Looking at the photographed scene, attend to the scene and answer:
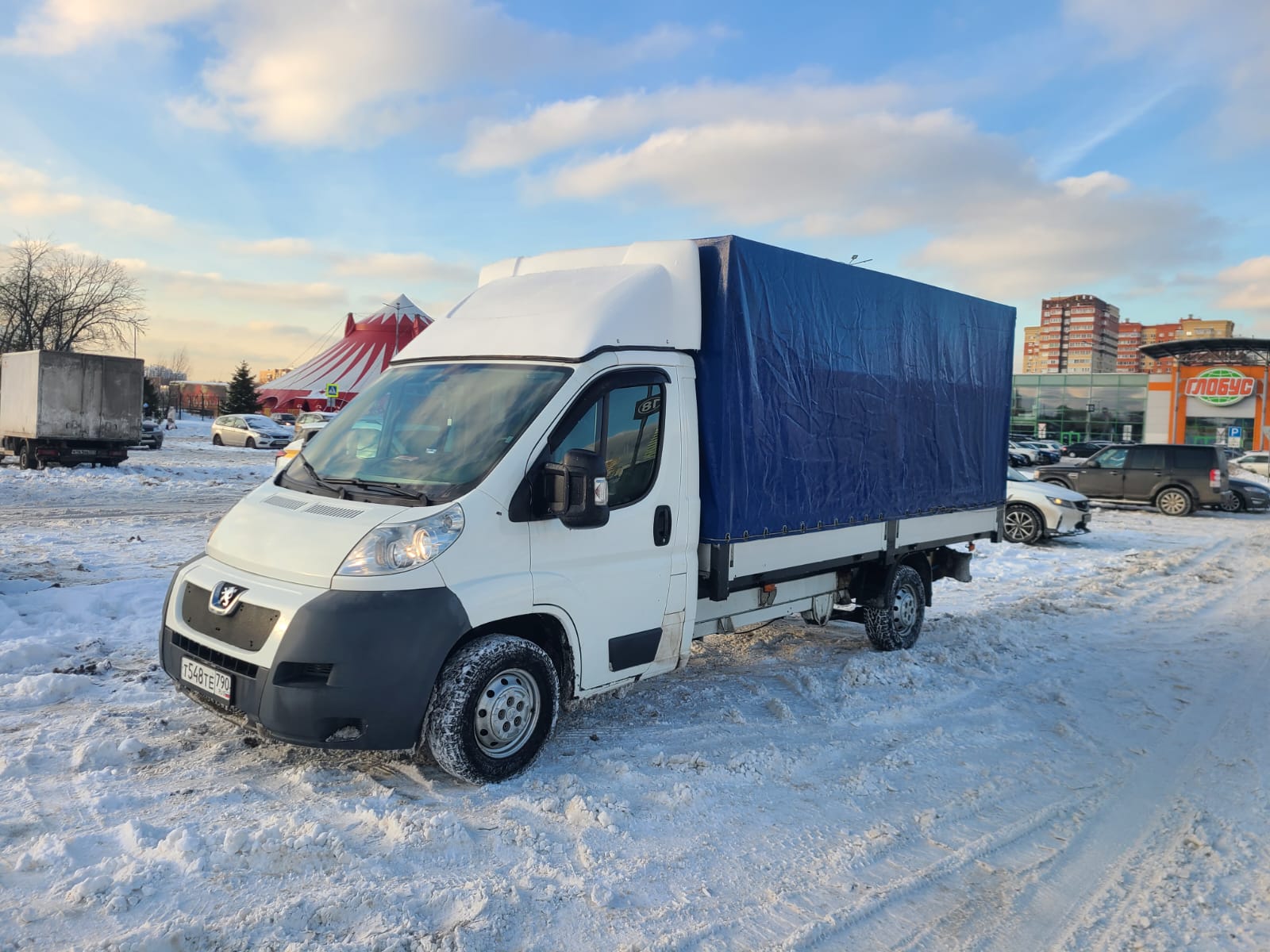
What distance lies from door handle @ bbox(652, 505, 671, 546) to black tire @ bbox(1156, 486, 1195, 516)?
20.3 metres

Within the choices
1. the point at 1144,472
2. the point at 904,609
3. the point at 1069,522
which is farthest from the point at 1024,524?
the point at 904,609

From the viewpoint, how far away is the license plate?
409 centimetres

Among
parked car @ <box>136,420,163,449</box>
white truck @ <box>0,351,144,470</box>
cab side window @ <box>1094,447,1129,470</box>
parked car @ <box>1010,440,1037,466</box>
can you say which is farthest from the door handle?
parked car @ <box>1010,440,1037,466</box>

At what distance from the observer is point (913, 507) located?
747 centimetres

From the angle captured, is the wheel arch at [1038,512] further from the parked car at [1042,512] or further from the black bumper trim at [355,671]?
the black bumper trim at [355,671]

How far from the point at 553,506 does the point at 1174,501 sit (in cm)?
2139

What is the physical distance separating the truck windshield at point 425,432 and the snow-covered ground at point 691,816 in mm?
1473

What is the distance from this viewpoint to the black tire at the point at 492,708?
162 inches

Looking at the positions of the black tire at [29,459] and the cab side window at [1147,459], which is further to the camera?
the black tire at [29,459]

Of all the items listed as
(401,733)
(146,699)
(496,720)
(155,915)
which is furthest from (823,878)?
(146,699)

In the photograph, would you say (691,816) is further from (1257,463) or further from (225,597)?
(1257,463)

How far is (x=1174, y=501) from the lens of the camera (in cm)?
2105

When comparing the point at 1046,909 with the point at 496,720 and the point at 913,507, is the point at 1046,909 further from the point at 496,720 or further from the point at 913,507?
the point at 913,507

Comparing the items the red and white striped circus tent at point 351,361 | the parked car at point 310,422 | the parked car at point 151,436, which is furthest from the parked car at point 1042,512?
the red and white striped circus tent at point 351,361
